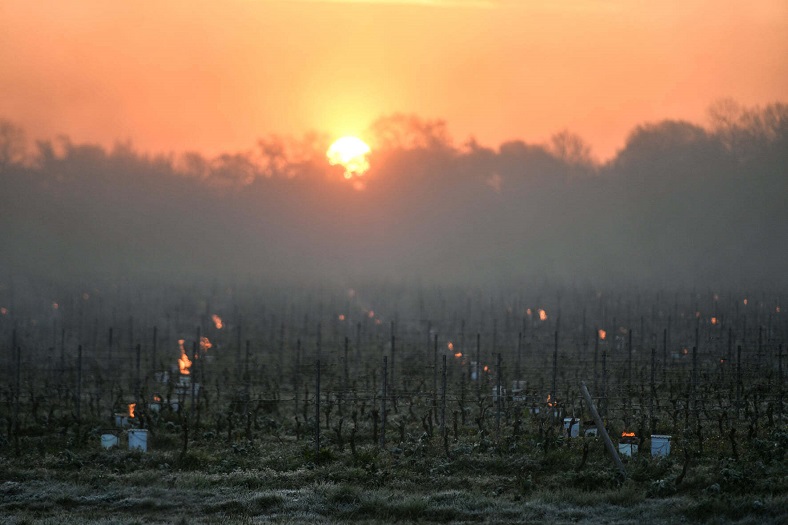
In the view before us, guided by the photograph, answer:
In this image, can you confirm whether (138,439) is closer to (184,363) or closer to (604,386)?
(604,386)

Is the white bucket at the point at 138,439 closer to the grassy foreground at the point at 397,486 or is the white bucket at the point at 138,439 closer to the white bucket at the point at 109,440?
the white bucket at the point at 109,440

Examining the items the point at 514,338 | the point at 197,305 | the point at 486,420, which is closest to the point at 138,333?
the point at 514,338

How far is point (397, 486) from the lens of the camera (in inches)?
843

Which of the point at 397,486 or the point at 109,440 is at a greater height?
the point at 109,440

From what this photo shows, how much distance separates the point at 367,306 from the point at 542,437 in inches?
4192

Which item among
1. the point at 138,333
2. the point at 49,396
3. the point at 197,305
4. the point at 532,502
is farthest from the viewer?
the point at 197,305

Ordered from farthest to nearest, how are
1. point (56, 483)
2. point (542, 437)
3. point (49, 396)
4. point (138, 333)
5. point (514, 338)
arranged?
point (138, 333) < point (514, 338) < point (49, 396) < point (542, 437) < point (56, 483)

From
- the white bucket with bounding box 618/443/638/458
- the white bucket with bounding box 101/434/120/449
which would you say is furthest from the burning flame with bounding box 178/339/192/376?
the white bucket with bounding box 618/443/638/458

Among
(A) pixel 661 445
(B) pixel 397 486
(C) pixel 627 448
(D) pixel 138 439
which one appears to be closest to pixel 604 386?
(C) pixel 627 448

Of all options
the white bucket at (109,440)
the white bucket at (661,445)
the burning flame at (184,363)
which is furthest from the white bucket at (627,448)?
the burning flame at (184,363)

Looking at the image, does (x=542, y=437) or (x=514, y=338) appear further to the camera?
(x=514, y=338)

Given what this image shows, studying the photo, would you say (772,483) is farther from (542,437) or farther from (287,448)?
(287,448)

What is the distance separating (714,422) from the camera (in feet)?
98.2

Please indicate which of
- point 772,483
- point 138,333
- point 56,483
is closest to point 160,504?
point 56,483
